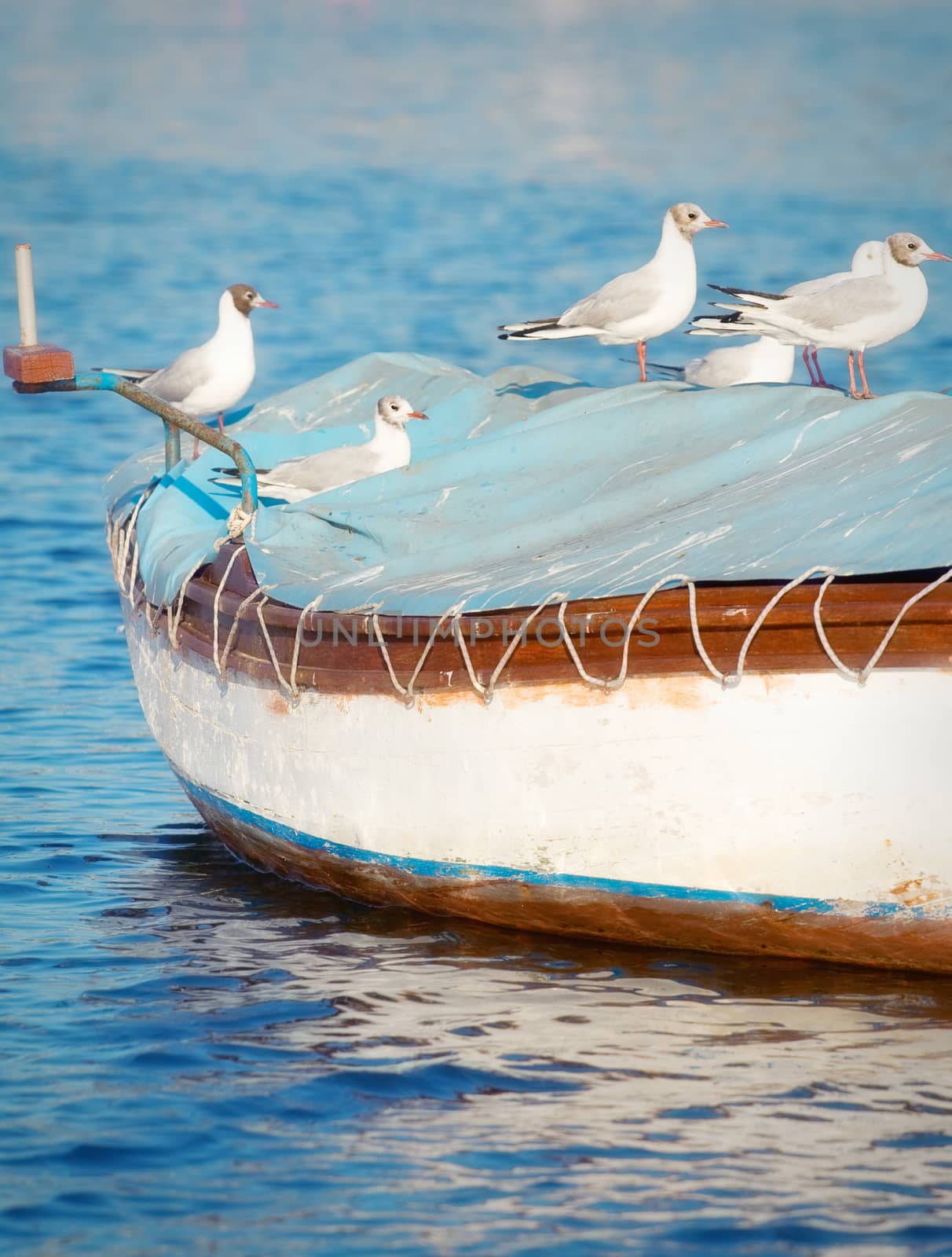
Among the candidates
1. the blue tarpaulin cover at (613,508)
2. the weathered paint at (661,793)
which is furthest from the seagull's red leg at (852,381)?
the weathered paint at (661,793)

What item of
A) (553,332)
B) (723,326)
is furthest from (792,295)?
(553,332)

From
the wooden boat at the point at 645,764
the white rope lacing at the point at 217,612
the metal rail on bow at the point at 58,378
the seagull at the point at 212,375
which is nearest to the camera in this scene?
the wooden boat at the point at 645,764

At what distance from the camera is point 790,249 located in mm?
22969

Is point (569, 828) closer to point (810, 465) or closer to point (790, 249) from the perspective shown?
point (810, 465)

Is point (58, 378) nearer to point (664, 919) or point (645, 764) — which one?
point (645, 764)

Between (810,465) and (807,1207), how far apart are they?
2.38 meters

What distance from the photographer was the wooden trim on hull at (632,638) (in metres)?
4.78

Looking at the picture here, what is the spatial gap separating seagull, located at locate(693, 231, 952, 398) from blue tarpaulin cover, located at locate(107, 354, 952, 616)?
526 millimetres

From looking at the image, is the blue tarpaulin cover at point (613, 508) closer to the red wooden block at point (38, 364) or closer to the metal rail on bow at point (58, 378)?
the metal rail on bow at point (58, 378)

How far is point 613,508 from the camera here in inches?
226

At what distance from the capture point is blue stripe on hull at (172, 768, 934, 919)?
16.4 feet

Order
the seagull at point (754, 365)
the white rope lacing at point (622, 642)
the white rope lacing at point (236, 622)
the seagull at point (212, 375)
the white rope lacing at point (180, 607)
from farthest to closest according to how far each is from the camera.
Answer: the seagull at point (212, 375)
the seagull at point (754, 365)
the white rope lacing at point (180, 607)
the white rope lacing at point (236, 622)
the white rope lacing at point (622, 642)

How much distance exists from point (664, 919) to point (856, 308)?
8.55 feet

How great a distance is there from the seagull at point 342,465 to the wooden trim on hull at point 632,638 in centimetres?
145
